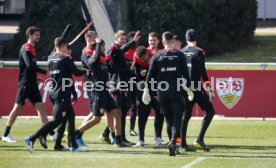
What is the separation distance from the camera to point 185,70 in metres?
16.3

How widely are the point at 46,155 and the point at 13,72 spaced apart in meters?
7.38

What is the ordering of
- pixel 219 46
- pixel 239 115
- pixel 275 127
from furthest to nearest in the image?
pixel 219 46 < pixel 239 115 < pixel 275 127

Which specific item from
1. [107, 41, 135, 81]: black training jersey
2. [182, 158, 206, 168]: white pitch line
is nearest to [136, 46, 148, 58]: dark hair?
[107, 41, 135, 81]: black training jersey

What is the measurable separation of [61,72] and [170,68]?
6.12 ft

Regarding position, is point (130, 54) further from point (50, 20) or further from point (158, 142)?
point (50, 20)

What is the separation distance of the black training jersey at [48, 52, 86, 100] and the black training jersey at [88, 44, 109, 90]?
1.35ft

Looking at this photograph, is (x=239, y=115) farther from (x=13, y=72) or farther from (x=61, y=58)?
(x=61, y=58)

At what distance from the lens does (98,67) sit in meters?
Result: 17.1

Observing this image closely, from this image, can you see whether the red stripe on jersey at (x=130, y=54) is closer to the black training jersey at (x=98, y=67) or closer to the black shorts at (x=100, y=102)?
the black training jersey at (x=98, y=67)

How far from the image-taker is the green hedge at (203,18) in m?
32.6

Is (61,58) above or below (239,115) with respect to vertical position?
above

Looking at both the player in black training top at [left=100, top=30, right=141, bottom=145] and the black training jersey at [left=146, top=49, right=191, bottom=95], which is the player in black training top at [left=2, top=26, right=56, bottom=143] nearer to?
the player in black training top at [left=100, top=30, right=141, bottom=145]

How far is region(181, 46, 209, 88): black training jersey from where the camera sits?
17031 mm

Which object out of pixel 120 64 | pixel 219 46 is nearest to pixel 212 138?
pixel 120 64
